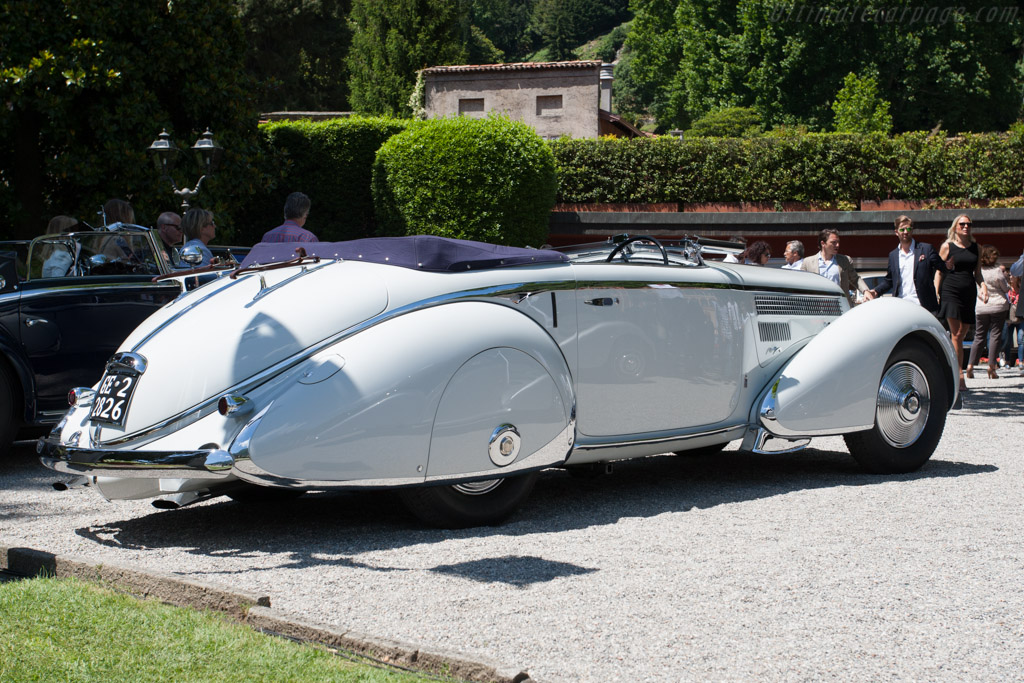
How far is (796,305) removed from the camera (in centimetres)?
636

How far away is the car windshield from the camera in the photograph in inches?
283

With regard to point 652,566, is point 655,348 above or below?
above

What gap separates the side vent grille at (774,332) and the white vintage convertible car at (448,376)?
1 cm

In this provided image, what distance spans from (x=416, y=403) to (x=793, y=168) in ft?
76.3

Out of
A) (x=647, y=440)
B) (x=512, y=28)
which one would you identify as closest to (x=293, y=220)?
(x=647, y=440)

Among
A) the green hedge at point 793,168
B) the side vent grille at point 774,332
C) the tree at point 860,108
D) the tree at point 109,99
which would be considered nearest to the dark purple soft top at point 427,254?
the side vent grille at point 774,332

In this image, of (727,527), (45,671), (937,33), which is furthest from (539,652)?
(937,33)

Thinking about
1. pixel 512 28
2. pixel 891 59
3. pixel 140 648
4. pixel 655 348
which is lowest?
pixel 140 648

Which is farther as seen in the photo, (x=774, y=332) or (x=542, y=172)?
(x=542, y=172)

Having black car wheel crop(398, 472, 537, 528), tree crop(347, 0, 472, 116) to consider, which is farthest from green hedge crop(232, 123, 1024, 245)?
tree crop(347, 0, 472, 116)

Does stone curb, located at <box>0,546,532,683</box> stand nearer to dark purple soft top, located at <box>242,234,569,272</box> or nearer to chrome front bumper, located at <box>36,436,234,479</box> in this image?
chrome front bumper, located at <box>36,436,234,479</box>

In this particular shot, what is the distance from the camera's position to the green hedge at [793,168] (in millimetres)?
25297

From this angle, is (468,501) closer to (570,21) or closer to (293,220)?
(293,220)

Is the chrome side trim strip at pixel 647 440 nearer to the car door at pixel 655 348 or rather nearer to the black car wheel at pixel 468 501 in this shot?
the car door at pixel 655 348
